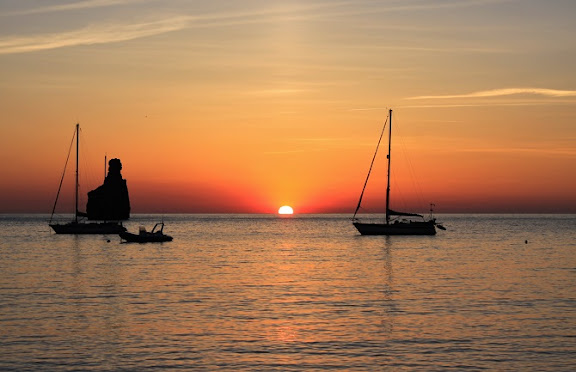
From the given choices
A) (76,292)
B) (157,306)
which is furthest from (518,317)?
(76,292)

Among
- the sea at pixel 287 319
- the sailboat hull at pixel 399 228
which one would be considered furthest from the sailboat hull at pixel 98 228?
the sea at pixel 287 319

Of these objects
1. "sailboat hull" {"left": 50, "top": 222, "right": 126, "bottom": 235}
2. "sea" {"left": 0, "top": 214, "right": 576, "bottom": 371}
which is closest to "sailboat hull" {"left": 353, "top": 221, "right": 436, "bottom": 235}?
"sailboat hull" {"left": 50, "top": 222, "right": 126, "bottom": 235}

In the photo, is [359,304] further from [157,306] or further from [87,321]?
[87,321]

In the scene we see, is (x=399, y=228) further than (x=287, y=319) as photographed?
Yes

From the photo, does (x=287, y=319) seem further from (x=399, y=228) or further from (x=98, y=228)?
(x=98, y=228)

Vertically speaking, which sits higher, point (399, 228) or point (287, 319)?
point (399, 228)

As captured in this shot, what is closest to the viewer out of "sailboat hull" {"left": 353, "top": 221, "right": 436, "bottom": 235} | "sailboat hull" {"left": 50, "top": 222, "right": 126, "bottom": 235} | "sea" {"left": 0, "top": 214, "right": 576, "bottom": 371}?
"sea" {"left": 0, "top": 214, "right": 576, "bottom": 371}

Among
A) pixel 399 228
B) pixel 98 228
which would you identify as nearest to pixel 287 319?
pixel 399 228

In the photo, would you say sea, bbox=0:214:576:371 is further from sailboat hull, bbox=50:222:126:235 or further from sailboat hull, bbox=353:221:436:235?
sailboat hull, bbox=50:222:126:235

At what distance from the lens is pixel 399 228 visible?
132250mm

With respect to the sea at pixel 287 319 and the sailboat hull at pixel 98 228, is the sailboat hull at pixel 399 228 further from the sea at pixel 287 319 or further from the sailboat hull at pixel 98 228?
the sea at pixel 287 319

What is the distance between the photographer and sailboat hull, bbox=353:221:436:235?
5133 inches

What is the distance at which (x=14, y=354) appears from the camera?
28312 millimetres

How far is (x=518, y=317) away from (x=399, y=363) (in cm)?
1366
